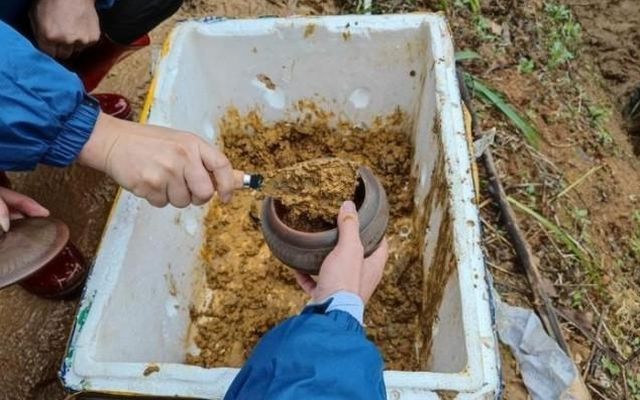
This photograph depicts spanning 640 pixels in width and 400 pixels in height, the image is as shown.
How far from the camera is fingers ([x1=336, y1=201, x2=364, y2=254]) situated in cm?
157

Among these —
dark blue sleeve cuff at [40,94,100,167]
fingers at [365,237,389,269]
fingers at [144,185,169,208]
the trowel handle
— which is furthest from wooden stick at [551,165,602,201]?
dark blue sleeve cuff at [40,94,100,167]

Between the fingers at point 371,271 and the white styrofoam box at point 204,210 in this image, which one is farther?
the fingers at point 371,271

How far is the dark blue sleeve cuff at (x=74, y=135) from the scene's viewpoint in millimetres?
1426

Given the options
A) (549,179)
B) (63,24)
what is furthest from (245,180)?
(549,179)

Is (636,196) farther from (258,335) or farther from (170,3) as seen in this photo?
(170,3)

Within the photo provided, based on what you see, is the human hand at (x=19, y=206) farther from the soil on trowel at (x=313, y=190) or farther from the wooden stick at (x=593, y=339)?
the wooden stick at (x=593, y=339)

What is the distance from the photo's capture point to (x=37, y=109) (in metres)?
1.35

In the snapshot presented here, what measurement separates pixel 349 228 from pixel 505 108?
129 centimetres

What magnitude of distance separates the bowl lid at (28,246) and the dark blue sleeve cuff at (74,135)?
134 mm

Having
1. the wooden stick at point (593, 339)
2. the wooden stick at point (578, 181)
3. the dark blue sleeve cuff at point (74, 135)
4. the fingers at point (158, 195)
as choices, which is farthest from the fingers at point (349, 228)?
the wooden stick at point (578, 181)

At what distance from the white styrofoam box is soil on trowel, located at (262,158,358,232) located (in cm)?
26

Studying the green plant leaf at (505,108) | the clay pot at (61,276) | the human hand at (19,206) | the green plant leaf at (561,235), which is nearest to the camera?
the human hand at (19,206)

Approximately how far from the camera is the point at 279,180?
5.62 feet

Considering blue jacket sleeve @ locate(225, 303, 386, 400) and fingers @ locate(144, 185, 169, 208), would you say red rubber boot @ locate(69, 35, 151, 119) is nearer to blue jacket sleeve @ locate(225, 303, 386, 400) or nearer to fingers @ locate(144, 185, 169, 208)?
fingers @ locate(144, 185, 169, 208)
